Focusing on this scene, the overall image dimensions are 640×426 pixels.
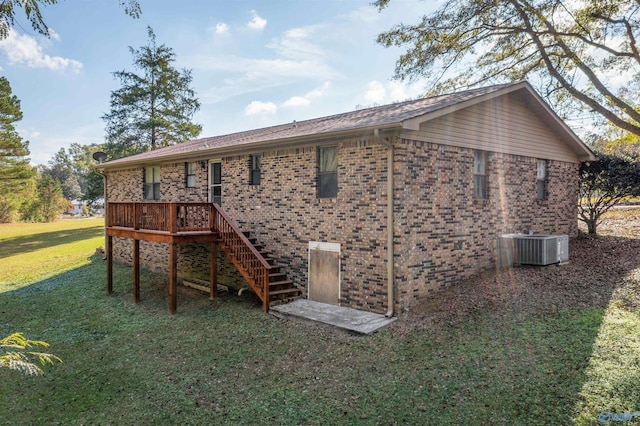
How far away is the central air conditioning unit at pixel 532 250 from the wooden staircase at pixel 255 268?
554 cm

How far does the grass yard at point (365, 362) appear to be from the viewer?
197 inches

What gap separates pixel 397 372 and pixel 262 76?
18.0 meters

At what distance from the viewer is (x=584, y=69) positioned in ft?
51.7

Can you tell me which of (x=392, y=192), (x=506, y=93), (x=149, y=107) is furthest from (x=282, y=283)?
(x=149, y=107)

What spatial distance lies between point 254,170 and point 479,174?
5.99m

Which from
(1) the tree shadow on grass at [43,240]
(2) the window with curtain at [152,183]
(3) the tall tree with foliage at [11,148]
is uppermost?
(3) the tall tree with foliage at [11,148]

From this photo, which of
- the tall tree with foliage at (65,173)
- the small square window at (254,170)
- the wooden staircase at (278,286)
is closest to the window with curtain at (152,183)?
the small square window at (254,170)

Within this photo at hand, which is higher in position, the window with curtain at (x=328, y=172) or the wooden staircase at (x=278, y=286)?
the window with curtain at (x=328, y=172)

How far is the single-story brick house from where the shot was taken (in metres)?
8.23

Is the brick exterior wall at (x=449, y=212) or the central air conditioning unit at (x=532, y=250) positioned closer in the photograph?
the brick exterior wall at (x=449, y=212)

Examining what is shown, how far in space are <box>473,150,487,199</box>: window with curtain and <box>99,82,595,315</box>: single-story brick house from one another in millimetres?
40

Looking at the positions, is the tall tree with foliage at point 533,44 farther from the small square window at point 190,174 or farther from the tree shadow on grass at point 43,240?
the tree shadow on grass at point 43,240

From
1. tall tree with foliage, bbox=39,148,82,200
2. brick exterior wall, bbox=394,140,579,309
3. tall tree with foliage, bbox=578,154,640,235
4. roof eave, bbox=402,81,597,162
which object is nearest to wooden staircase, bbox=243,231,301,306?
brick exterior wall, bbox=394,140,579,309

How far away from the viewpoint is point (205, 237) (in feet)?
33.2
